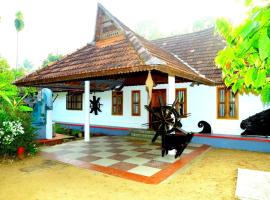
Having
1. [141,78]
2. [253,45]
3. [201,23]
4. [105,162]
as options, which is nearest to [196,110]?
[141,78]

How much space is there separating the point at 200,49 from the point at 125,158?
822cm

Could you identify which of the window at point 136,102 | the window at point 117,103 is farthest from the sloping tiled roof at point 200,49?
the window at point 117,103

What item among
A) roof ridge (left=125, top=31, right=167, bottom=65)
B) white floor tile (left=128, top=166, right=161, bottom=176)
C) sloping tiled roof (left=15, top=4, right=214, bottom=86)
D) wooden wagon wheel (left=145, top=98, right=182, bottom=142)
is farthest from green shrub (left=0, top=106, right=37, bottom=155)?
roof ridge (left=125, top=31, right=167, bottom=65)

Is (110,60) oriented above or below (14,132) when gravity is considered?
above

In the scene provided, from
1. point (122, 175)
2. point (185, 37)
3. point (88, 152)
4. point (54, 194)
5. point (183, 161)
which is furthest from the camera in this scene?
point (185, 37)

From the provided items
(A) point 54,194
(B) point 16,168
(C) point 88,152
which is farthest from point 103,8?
(A) point 54,194

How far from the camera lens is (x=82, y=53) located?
420 inches

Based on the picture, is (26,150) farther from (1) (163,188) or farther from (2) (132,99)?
(2) (132,99)

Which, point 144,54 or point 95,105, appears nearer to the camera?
point 144,54

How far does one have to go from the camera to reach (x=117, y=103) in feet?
48.0

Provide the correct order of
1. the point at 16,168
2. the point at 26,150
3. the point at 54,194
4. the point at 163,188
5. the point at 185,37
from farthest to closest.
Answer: the point at 185,37
the point at 26,150
the point at 16,168
the point at 163,188
the point at 54,194

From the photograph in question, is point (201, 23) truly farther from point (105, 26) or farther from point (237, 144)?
point (237, 144)

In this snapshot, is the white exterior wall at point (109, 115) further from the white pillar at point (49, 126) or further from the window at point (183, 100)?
the white pillar at point (49, 126)

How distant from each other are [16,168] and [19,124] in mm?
1670
